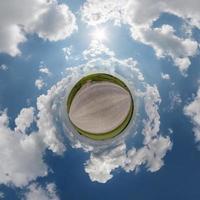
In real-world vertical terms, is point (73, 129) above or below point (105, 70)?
below

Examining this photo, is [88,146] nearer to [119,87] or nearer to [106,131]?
[106,131]

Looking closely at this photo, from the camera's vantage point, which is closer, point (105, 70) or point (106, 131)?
point (105, 70)

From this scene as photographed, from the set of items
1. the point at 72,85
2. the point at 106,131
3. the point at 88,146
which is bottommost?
the point at 88,146

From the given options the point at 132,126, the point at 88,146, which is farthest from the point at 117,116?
the point at 88,146
